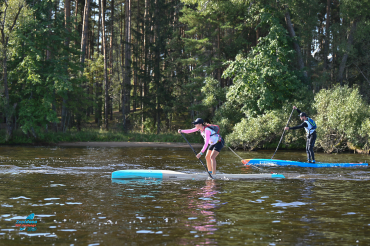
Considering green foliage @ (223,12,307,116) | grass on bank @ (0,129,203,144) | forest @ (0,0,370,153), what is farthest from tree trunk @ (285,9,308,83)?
grass on bank @ (0,129,203,144)

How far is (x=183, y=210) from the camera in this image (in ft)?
25.5

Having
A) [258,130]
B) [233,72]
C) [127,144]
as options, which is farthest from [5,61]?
[258,130]

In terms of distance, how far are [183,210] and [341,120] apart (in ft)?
59.9

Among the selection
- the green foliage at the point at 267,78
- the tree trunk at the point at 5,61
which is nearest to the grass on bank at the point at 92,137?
the tree trunk at the point at 5,61

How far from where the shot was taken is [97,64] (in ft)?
143

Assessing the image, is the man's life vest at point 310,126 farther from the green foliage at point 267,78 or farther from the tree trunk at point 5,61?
the tree trunk at point 5,61

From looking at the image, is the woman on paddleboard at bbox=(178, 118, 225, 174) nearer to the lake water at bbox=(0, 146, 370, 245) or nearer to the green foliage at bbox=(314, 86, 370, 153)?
the lake water at bbox=(0, 146, 370, 245)

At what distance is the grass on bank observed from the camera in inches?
1095

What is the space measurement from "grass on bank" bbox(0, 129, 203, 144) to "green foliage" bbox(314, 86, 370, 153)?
10.6m

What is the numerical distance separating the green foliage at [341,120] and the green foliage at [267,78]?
9.26 ft

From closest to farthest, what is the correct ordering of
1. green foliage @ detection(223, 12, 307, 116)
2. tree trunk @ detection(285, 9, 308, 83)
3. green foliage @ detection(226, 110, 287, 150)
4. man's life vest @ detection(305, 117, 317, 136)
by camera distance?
man's life vest @ detection(305, 117, 317, 136) < green foliage @ detection(226, 110, 287, 150) < green foliage @ detection(223, 12, 307, 116) < tree trunk @ detection(285, 9, 308, 83)

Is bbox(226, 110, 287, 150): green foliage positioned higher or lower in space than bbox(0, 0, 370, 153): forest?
lower

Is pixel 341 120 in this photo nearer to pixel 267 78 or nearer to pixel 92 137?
pixel 267 78

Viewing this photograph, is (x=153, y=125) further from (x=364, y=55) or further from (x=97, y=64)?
(x=364, y=55)
